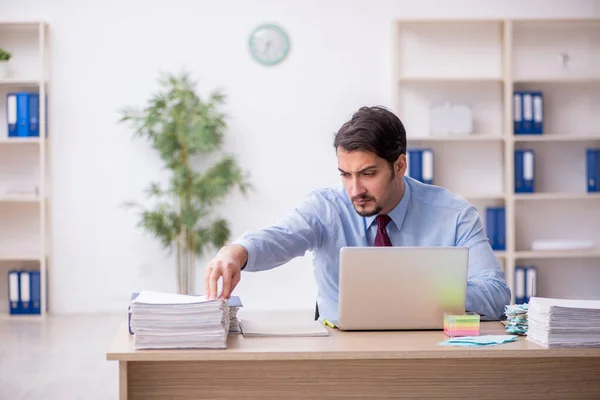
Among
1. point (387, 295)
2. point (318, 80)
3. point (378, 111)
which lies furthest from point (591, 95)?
point (387, 295)

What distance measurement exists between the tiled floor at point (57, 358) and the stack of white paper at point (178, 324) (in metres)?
2.11

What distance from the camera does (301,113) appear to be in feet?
21.6

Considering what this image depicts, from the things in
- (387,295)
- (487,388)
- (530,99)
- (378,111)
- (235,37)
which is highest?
(235,37)

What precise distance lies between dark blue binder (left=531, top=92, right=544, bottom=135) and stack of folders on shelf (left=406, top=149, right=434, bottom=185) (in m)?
0.83

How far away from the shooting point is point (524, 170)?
21.0 feet

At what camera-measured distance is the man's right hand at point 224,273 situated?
217cm

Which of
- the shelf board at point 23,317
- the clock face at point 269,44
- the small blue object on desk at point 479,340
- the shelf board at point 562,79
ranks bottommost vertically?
the shelf board at point 23,317

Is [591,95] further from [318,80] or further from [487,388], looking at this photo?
[487,388]

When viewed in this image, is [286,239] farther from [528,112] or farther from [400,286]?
[528,112]

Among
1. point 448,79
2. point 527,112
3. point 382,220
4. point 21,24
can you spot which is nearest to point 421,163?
point 448,79

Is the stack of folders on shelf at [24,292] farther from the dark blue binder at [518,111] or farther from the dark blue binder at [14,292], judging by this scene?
the dark blue binder at [518,111]

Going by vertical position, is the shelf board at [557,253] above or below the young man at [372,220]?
below

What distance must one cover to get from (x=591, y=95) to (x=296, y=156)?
2.38m

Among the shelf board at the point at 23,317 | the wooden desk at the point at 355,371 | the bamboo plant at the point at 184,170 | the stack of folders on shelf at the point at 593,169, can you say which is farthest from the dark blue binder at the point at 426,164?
the wooden desk at the point at 355,371
